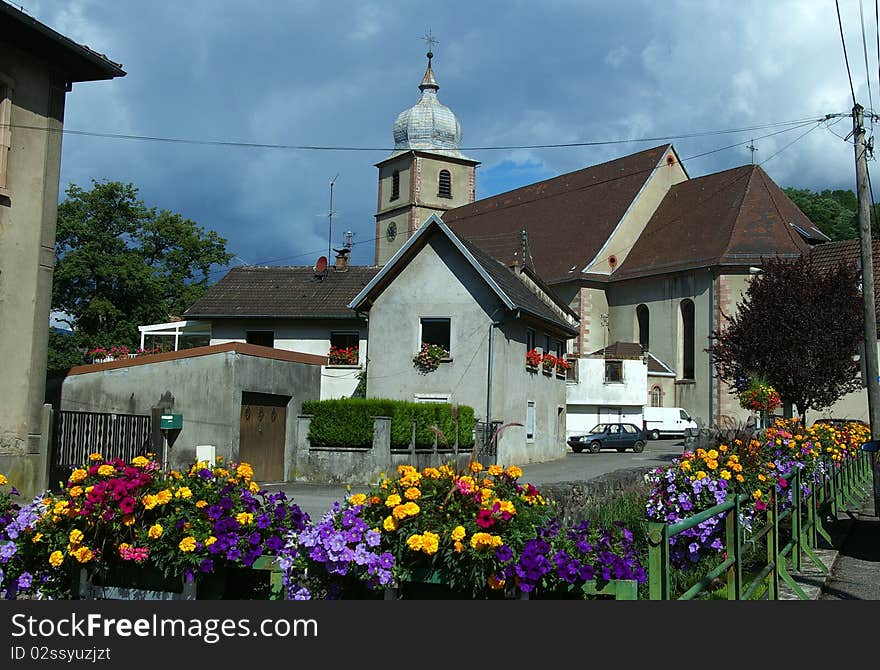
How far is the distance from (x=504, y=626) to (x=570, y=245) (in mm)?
51086

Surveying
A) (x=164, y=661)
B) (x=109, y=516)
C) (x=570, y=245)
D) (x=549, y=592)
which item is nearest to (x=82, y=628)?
(x=164, y=661)

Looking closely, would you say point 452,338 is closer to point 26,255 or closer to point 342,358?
point 342,358

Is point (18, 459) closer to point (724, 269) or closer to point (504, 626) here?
point (504, 626)

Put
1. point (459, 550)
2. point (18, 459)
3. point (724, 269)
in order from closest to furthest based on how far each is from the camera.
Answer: point (459, 550)
point (18, 459)
point (724, 269)

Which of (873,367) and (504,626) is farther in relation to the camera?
(873,367)

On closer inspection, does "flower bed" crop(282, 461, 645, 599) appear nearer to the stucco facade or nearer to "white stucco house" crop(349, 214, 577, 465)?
the stucco facade

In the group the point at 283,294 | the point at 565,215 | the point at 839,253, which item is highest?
the point at 565,215

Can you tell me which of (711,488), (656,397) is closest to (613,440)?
(656,397)

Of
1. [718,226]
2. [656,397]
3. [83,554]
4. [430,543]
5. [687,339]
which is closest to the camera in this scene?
[430,543]

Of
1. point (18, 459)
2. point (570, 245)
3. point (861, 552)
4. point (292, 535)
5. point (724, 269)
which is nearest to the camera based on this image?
point (292, 535)

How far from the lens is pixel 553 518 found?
502cm

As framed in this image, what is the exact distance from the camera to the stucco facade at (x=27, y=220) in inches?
650

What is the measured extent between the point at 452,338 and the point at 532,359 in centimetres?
337

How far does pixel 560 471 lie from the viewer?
26.0 metres
